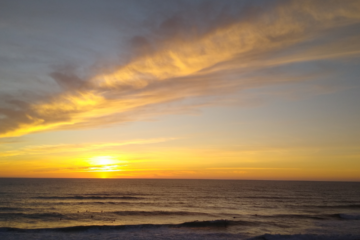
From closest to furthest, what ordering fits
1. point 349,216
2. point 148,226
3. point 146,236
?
point 146,236
point 148,226
point 349,216

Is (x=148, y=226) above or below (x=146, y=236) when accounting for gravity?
below

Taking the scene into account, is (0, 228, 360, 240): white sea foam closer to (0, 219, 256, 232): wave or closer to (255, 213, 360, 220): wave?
(0, 219, 256, 232): wave

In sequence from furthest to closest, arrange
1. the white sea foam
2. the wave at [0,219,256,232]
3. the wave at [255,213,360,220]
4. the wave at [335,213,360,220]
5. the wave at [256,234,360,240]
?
the wave at [255,213,360,220] < the wave at [335,213,360,220] < the wave at [0,219,256,232] < the white sea foam < the wave at [256,234,360,240]

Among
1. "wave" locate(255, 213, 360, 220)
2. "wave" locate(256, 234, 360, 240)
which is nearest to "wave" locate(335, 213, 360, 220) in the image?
"wave" locate(255, 213, 360, 220)

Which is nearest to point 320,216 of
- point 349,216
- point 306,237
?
point 349,216

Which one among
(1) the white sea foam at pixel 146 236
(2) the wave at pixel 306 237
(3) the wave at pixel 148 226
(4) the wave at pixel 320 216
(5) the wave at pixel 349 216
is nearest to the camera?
(2) the wave at pixel 306 237

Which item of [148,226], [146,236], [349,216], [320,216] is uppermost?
[146,236]

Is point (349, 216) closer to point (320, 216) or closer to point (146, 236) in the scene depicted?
point (320, 216)

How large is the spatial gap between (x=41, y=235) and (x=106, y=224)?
7321 millimetres

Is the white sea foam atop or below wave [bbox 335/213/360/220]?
atop

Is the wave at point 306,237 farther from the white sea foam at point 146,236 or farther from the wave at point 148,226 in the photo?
the wave at point 148,226

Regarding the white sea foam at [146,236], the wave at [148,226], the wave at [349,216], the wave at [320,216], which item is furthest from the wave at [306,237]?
the wave at [349,216]

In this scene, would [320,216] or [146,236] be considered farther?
[320,216]

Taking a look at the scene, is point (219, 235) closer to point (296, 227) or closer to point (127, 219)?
point (296, 227)
